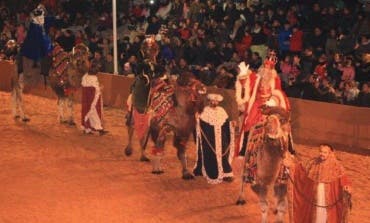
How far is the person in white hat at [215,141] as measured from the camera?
10766mm

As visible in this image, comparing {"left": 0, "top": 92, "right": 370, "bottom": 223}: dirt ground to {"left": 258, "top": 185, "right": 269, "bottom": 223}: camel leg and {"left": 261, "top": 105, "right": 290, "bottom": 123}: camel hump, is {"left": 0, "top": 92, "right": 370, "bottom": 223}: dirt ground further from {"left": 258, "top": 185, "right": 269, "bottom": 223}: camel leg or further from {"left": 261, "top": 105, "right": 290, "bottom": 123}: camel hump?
{"left": 261, "top": 105, "right": 290, "bottom": 123}: camel hump

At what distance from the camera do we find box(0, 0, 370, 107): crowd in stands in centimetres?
1568

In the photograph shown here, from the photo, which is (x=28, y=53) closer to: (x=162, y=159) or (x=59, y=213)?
(x=162, y=159)

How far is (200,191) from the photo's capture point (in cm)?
1095

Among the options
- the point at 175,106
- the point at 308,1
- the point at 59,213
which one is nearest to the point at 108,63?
the point at 308,1

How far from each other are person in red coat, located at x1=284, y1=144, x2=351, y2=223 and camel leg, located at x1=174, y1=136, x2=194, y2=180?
10.4ft

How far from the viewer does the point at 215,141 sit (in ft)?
35.6

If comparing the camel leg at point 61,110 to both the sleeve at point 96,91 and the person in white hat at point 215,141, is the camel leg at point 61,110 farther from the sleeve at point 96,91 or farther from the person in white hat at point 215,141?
the person in white hat at point 215,141

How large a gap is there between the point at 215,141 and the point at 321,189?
9.78ft

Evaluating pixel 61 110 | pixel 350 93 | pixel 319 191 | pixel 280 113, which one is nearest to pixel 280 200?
pixel 319 191

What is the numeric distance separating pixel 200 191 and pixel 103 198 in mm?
1527

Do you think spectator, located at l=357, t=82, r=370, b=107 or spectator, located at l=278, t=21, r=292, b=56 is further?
spectator, located at l=278, t=21, r=292, b=56

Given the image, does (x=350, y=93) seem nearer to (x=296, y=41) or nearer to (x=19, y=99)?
(x=296, y=41)

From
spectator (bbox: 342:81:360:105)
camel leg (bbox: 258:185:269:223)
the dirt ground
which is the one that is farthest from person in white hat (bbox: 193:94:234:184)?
spectator (bbox: 342:81:360:105)
